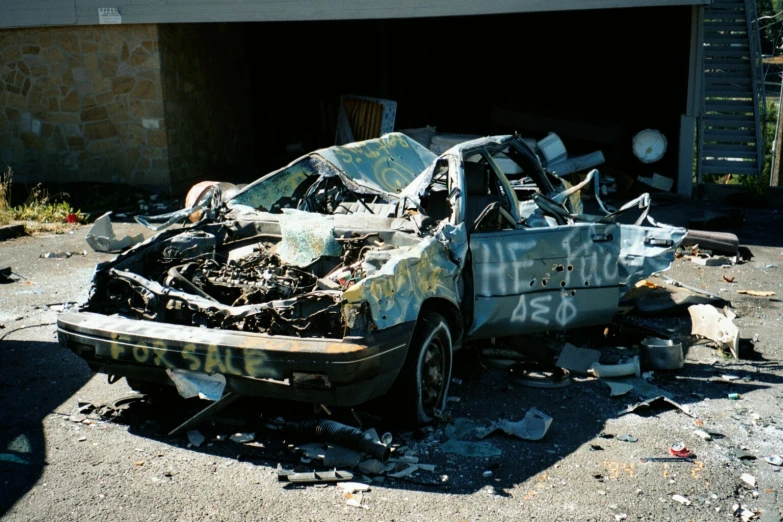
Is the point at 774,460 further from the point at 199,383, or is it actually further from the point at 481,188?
the point at 199,383

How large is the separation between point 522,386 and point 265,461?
2107 mm

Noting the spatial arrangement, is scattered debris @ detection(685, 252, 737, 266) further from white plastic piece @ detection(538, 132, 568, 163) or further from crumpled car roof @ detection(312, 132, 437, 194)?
white plastic piece @ detection(538, 132, 568, 163)

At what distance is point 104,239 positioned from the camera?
695cm

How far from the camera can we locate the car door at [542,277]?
19.0 feet

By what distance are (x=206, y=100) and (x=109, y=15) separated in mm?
2498

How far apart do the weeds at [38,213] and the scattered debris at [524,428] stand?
A: 914 centimetres

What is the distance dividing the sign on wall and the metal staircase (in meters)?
10.3

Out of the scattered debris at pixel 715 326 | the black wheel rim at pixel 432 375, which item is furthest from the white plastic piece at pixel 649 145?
the black wheel rim at pixel 432 375

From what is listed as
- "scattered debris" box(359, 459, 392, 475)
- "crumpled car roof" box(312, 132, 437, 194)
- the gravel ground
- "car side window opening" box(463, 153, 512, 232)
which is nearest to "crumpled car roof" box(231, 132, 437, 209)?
"crumpled car roof" box(312, 132, 437, 194)

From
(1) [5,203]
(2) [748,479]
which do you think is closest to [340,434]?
(2) [748,479]

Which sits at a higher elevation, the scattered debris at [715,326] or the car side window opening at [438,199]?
the car side window opening at [438,199]

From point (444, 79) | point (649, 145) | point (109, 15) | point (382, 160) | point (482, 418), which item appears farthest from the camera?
point (444, 79)

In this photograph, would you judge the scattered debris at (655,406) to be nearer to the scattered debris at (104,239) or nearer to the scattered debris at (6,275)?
the scattered debris at (104,239)

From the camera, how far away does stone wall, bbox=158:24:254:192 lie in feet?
48.9
